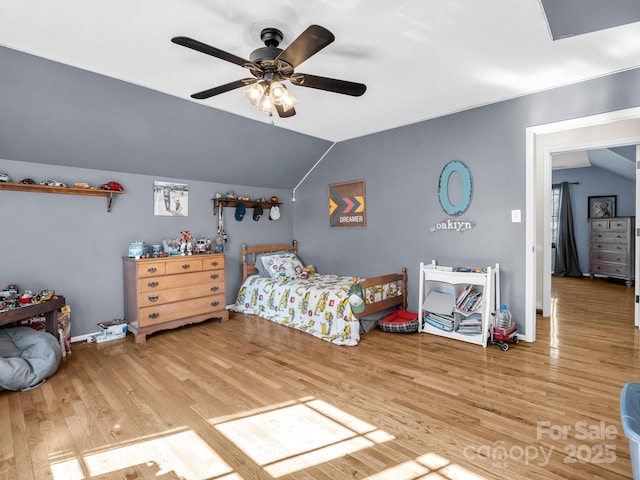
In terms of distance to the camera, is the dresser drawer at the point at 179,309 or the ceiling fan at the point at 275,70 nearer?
the ceiling fan at the point at 275,70

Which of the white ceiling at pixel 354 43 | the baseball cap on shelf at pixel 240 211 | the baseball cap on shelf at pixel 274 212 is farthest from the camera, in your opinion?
the baseball cap on shelf at pixel 274 212

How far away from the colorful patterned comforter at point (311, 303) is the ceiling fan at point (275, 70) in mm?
2077

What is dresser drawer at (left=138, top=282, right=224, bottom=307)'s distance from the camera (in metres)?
3.63

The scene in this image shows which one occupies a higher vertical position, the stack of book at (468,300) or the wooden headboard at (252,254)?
the wooden headboard at (252,254)

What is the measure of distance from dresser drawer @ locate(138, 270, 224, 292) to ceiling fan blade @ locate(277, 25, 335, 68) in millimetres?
2788

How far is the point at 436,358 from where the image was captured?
3.05 m

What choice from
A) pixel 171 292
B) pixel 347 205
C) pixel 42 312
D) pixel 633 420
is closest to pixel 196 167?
pixel 171 292

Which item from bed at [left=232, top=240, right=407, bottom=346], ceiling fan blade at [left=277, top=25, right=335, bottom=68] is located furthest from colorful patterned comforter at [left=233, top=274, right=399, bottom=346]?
ceiling fan blade at [left=277, top=25, right=335, bottom=68]

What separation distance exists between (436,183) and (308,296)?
6.63ft

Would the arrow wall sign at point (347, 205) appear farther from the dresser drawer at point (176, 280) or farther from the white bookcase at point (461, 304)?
the dresser drawer at point (176, 280)

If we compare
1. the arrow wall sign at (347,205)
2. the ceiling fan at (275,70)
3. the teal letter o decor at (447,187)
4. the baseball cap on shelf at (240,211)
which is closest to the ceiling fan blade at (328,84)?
the ceiling fan at (275,70)

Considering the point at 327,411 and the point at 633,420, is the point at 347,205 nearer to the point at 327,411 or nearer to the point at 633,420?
the point at 327,411

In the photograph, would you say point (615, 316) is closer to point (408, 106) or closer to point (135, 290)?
point (408, 106)

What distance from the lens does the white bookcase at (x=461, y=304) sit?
3373mm
